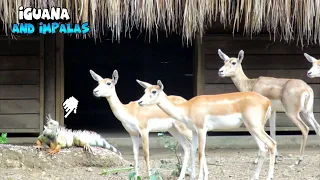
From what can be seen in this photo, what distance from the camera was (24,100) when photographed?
8.40m

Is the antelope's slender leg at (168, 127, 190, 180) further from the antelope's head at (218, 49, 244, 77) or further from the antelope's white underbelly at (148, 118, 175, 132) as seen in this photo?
the antelope's head at (218, 49, 244, 77)

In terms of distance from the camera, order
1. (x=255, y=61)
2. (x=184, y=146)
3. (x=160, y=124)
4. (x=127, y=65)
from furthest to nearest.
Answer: (x=127, y=65) → (x=255, y=61) → (x=184, y=146) → (x=160, y=124)

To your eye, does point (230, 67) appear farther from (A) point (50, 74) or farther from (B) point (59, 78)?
(A) point (50, 74)

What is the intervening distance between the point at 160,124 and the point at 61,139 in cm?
134

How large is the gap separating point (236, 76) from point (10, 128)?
3.51 m

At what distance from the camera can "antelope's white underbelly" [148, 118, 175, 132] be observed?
5512 millimetres

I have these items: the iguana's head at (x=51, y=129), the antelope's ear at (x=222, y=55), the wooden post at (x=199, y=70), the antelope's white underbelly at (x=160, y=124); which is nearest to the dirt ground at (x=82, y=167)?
the iguana's head at (x=51, y=129)

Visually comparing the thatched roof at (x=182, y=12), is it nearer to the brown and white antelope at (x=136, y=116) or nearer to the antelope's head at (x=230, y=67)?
the antelope's head at (x=230, y=67)

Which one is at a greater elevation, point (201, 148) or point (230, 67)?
point (230, 67)

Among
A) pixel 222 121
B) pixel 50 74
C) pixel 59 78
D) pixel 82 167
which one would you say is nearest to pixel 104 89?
pixel 222 121

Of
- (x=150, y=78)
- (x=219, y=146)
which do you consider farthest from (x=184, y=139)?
(x=150, y=78)

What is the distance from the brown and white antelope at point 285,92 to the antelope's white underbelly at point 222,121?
1.72m

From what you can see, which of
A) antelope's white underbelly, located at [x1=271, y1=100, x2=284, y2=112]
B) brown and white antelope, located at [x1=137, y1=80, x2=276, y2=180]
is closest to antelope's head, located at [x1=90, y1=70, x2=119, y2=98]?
brown and white antelope, located at [x1=137, y1=80, x2=276, y2=180]

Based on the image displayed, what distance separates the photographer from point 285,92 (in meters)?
6.75
